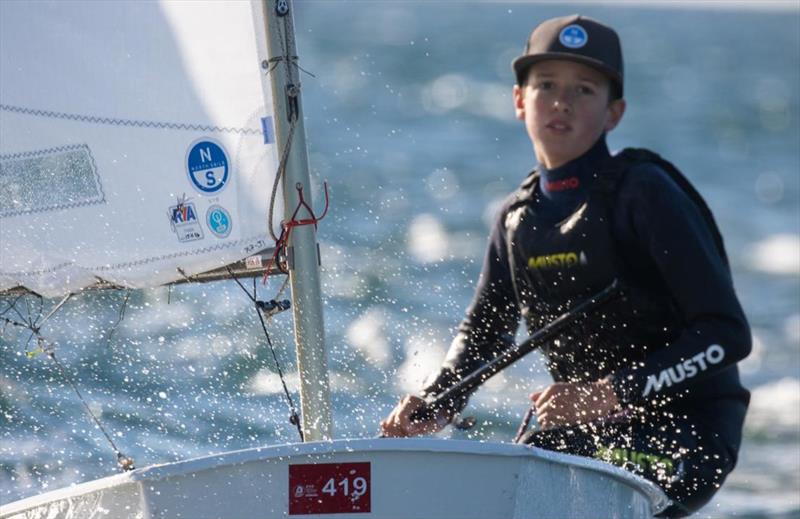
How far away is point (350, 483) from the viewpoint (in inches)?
105

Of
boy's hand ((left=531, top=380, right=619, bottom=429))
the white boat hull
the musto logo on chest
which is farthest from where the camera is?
the musto logo on chest

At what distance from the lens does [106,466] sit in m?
4.49

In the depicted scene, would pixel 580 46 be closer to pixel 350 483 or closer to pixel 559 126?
pixel 559 126

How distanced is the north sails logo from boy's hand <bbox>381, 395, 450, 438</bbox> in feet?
1.46

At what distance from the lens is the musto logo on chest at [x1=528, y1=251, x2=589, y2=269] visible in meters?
3.40

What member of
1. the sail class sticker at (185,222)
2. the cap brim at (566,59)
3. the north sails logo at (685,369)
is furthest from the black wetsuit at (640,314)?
the sail class sticker at (185,222)

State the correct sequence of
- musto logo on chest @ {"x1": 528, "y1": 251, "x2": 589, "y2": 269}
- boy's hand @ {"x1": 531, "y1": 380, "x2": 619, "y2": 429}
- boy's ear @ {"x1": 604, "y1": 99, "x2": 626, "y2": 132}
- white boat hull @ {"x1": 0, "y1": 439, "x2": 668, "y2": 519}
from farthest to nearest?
boy's ear @ {"x1": 604, "y1": 99, "x2": 626, "y2": 132} < musto logo on chest @ {"x1": 528, "y1": 251, "x2": 589, "y2": 269} < boy's hand @ {"x1": 531, "y1": 380, "x2": 619, "y2": 429} < white boat hull @ {"x1": 0, "y1": 439, "x2": 668, "y2": 519}

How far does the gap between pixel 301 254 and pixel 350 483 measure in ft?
2.27

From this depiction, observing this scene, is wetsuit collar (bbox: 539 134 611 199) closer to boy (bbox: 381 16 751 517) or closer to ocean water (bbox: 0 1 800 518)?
boy (bbox: 381 16 751 517)

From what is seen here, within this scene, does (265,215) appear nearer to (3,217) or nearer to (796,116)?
(3,217)

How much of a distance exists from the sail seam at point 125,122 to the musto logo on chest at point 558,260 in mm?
663

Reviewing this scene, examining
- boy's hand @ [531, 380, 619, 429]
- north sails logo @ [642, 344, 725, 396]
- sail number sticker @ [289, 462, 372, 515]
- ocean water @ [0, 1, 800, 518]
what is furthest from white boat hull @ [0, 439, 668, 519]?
ocean water @ [0, 1, 800, 518]

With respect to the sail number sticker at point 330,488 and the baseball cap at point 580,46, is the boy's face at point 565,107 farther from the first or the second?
the sail number sticker at point 330,488

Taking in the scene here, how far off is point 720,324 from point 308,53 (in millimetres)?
21516
